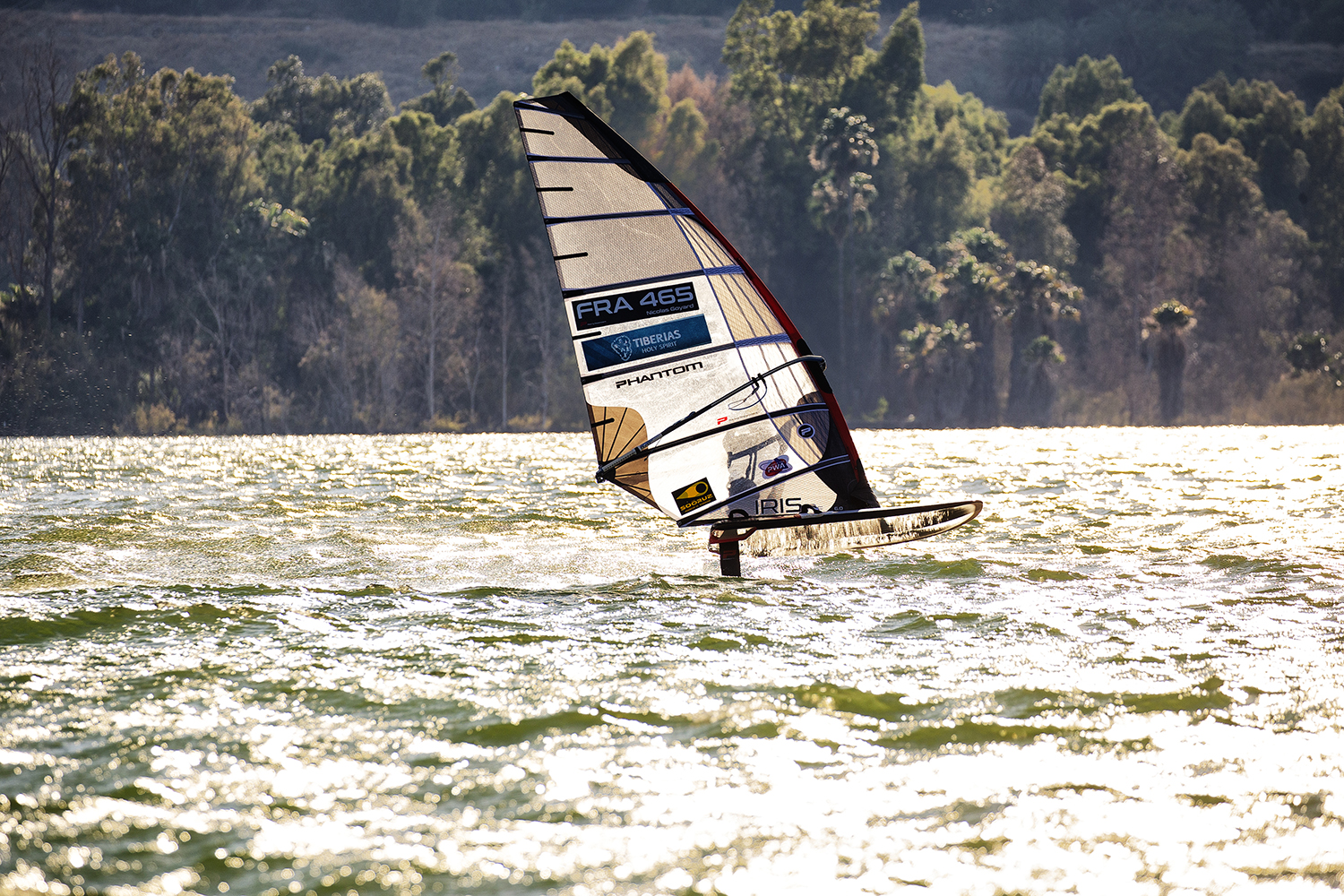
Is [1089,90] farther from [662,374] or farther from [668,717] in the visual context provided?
[668,717]

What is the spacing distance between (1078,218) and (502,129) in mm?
39028

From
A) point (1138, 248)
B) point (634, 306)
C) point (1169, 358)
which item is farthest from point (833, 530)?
point (1138, 248)

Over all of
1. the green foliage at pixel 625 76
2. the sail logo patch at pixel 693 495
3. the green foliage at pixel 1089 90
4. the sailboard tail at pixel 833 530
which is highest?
the green foliage at pixel 1089 90

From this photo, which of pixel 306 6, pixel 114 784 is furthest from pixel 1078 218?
pixel 306 6

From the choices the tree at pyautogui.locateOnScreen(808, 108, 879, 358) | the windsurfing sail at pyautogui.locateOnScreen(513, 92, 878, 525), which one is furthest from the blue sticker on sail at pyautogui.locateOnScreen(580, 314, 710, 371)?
the tree at pyautogui.locateOnScreen(808, 108, 879, 358)

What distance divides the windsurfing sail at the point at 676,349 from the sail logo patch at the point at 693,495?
12 mm

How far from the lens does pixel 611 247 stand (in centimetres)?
1227

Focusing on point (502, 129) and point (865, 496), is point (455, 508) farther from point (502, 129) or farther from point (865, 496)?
point (502, 129)

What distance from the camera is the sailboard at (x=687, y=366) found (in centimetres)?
1209

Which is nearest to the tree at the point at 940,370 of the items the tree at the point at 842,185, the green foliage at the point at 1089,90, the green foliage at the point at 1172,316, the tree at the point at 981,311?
the tree at the point at 981,311

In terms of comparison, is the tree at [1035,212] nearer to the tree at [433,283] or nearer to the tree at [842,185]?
the tree at [842,185]

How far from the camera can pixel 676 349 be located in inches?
488

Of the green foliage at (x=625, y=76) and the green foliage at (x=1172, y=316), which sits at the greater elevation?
the green foliage at (x=625, y=76)

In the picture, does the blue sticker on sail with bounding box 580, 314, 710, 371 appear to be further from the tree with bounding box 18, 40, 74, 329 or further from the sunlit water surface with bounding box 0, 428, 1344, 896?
the tree with bounding box 18, 40, 74, 329
